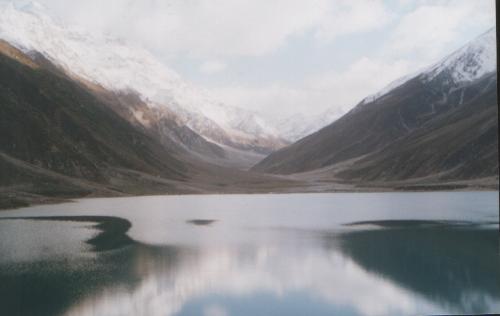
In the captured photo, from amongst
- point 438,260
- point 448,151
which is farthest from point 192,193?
point 438,260

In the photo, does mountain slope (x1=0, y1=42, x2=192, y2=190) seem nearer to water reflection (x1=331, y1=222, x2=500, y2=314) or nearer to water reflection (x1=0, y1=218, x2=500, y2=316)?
water reflection (x1=0, y1=218, x2=500, y2=316)

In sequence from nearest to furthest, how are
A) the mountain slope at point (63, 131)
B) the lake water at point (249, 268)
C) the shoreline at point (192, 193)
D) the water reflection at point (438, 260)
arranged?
the lake water at point (249, 268)
the water reflection at point (438, 260)
the shoreline at point (192, 193)
the mountain slope at point (63, 131)

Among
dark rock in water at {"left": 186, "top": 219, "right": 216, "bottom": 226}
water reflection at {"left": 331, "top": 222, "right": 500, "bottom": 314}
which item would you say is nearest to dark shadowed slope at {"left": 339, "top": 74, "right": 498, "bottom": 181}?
dark rock in water at {"left": 186, "top": 219, "right": 216, "bottom": 226}

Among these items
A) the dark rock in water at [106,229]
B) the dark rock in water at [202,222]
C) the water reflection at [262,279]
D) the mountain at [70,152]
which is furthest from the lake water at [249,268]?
the mountain at [70,152]

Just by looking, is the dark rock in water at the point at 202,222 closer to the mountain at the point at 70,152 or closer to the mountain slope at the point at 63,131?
the mountain at the point at 70,152

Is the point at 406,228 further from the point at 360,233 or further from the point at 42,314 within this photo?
the point at 42,314

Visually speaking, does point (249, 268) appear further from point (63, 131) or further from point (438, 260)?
point (63, 131)
